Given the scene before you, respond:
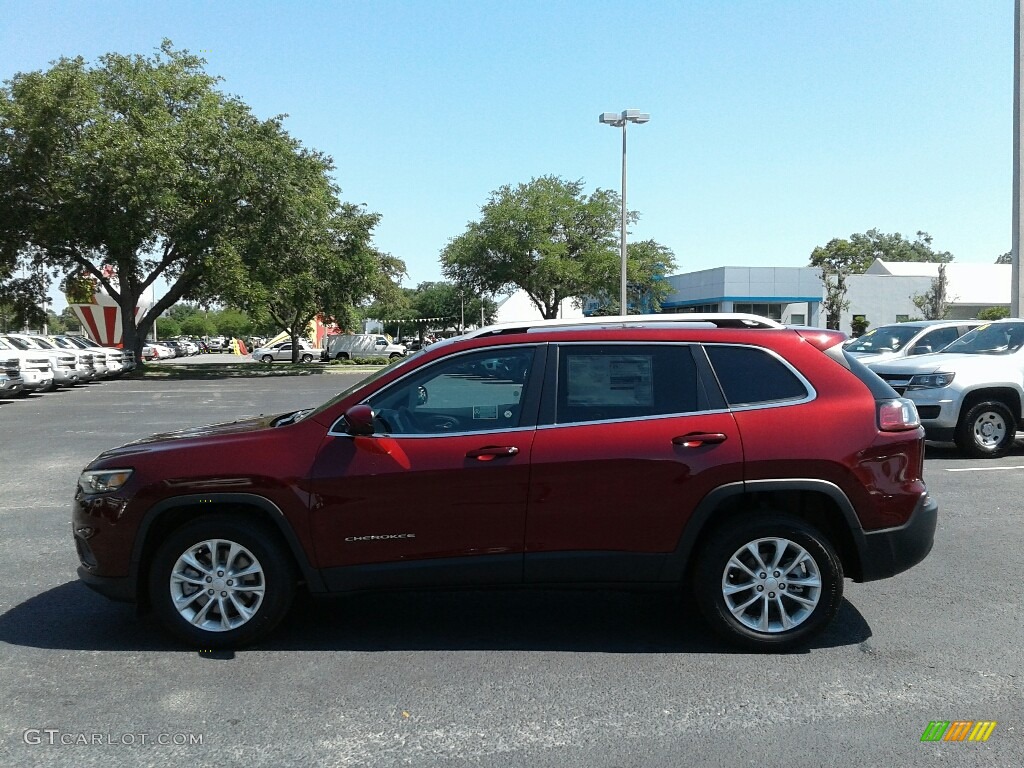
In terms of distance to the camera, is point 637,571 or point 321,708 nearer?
point 321,708

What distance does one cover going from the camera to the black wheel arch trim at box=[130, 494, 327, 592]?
460 centimetres

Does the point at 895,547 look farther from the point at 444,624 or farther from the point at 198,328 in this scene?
the point at 198,328

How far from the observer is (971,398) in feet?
36.9

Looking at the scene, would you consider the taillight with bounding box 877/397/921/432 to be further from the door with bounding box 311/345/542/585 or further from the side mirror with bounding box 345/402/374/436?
the side mirror with bounding box 345/402/374/436

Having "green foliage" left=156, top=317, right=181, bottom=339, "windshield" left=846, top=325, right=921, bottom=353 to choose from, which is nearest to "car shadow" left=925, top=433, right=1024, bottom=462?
"windshield" left=846, top=325, right=921, bottom=353

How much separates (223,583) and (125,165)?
34.2m

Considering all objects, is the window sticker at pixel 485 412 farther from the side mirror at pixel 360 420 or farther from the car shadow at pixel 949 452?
the car shadow at pixel 949 452

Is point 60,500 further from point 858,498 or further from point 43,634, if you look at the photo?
point 858,498

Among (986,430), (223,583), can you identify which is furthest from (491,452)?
(986,430)

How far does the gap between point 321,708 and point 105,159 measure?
116ft

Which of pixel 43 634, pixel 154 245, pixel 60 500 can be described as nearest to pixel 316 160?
pixel 154 245

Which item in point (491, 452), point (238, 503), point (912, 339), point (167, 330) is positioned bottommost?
point (238, 503)

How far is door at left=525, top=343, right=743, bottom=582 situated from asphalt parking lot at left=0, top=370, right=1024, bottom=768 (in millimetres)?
550

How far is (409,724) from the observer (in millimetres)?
3852
